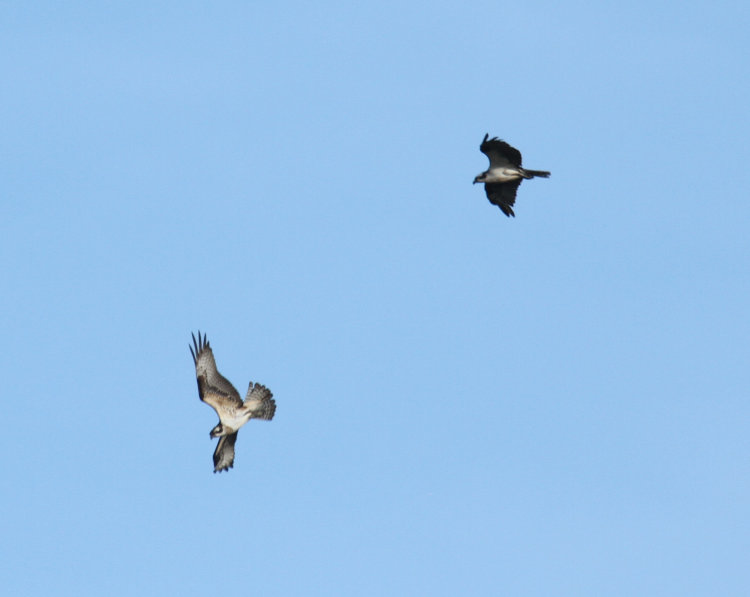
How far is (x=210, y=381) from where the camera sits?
2272cm

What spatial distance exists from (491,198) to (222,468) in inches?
318

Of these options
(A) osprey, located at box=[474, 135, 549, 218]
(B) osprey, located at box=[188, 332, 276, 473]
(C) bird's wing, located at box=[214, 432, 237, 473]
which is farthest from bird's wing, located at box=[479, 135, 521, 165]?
(C) bird's wing, located at box=[214, 432, 237, 473]

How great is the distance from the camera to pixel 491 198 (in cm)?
2500

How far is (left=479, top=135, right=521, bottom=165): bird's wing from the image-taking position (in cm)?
2386

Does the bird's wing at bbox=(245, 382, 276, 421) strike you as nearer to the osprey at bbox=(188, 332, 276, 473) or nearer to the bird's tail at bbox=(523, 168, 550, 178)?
the osprey at bbox=(188, 332, 276, 473)

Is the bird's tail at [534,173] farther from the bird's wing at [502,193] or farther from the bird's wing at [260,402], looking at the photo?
the bird's wing at [260,402]

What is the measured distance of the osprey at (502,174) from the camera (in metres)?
24.0

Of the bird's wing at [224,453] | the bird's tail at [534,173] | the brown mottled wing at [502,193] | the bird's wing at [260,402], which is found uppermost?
the brown mottled wing at [502,193]

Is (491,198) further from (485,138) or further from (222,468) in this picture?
(222,468)

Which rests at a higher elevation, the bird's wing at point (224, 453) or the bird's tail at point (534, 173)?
the bird's tail at point (534, 173)

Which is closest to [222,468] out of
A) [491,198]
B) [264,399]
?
[264,399]

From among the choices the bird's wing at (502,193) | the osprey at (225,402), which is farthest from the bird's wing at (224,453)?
the bird's wing at (502,193)

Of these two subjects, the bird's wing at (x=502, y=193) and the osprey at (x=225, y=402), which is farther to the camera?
the bird's wing at (x=502, y=193)

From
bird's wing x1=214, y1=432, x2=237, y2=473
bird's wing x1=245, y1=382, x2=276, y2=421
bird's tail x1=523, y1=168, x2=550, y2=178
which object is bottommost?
bird's wing x1=214, y1=432, x2=237, y2=473
